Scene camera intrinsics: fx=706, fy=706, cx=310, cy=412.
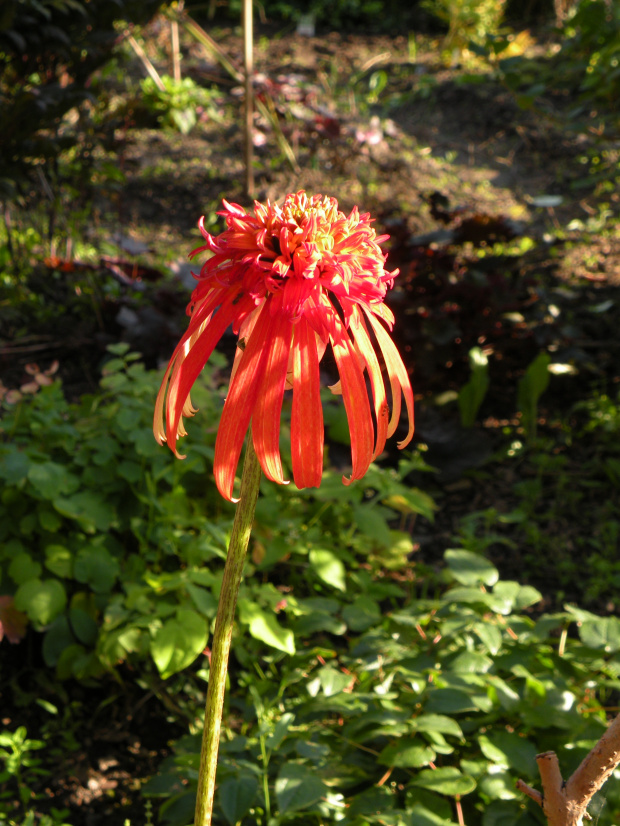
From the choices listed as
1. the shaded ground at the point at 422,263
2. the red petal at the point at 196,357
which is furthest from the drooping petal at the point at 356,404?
the shaded ground at the point at 422,263

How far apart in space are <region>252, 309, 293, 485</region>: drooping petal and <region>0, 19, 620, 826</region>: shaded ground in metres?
1.29

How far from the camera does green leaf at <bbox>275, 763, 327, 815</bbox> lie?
1108 mm

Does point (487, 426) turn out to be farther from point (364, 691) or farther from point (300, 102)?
point (300, 102)

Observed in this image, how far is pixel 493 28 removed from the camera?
9109 millimetres

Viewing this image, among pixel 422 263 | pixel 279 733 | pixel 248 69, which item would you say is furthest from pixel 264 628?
pixel 248 69

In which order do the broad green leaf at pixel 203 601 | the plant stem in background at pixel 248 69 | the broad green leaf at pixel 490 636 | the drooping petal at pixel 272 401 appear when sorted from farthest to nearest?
the plant stem in background at pixel 248 69 < the broad green leaf at pixel 203 601 < the broad green leaf at pixel 490 636 < the drooping petal at pixel 272 401

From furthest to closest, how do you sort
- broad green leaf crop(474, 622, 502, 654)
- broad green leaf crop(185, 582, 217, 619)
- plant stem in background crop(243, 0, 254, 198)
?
plant stem in background crop(243, 0, 254, 198) < broad green leaf crop(185, 582, 217, 619) < broad green leaf crop(474, 622, 502, 654)

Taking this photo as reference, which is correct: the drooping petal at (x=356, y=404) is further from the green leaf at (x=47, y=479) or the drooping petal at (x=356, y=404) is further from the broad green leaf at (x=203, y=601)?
the green leaf at (x=47, y=479)

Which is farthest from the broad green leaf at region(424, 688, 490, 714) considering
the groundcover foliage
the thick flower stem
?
the thick flower stem

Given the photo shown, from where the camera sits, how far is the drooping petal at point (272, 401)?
0.68m

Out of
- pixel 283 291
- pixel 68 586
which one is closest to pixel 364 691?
pixel 68 586

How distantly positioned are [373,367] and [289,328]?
0.11 meters

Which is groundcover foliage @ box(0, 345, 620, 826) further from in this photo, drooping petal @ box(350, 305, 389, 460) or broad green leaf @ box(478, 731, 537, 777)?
drooping petal @ box(350, 305, 389, 460)

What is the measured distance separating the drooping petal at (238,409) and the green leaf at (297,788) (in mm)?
682
